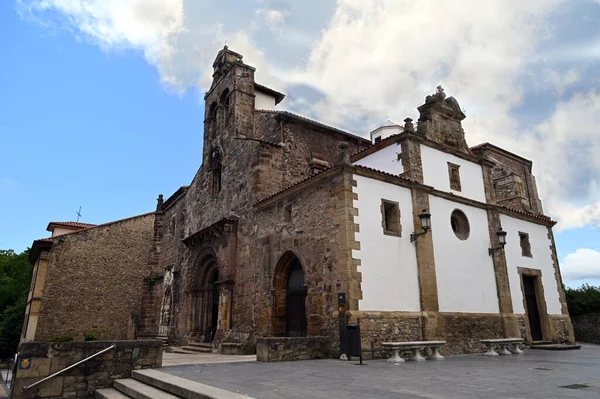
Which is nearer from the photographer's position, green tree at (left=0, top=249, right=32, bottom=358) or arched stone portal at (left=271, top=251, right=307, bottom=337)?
arched stone portal at (left=271, top=251, right=307, bottom=337)

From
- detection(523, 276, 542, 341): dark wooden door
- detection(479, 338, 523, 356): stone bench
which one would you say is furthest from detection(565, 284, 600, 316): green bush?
detection(479, 338, 523, 356): stone bench

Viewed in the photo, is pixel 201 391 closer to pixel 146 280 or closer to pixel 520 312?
pixel 520 312

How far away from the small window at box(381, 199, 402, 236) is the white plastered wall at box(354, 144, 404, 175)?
1656 mm

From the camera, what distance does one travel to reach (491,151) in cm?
2492

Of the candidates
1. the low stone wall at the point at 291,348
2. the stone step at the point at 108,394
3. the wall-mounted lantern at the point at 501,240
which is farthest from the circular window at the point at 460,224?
the stone step at the point at 108,394

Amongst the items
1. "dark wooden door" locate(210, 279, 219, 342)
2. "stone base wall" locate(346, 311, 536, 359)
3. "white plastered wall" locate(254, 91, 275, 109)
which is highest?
"white plastered wall" locate(254, 91, 275, 109)

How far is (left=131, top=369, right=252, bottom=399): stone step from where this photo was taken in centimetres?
516

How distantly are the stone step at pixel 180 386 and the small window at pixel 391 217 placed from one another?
742 cm

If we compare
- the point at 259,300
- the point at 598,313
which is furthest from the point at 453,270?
the point at 598,313

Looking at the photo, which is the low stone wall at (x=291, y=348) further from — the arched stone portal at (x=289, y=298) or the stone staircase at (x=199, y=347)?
the stone staircase at (x=199, y=347)

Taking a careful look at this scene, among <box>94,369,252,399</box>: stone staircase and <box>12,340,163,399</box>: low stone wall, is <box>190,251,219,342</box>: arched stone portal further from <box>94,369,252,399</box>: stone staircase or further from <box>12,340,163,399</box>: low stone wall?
<box>94,369,252,399</box>: stone staircase

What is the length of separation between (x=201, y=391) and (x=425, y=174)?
10864 millimetres

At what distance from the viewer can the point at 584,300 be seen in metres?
22.3

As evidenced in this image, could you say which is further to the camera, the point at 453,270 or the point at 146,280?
the point at 146,280
